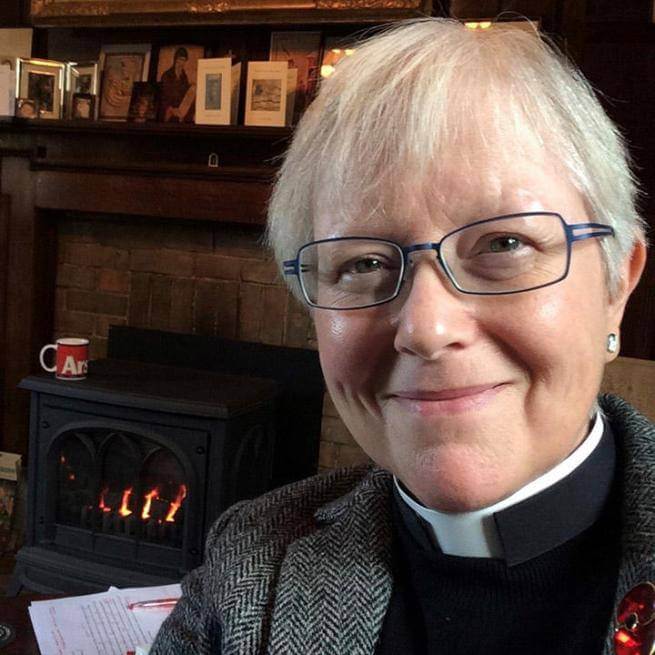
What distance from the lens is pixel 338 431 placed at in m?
2.50

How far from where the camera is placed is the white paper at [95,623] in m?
1.52

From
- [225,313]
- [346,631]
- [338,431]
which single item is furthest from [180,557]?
[346,631]

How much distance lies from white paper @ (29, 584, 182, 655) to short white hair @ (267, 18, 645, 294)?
1.09 meters

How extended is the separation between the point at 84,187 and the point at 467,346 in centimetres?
213

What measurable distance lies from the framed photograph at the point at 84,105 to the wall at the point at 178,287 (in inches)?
13.2

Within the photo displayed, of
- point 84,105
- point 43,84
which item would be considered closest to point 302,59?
point 84,105

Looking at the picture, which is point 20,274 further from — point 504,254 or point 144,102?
point 504,254

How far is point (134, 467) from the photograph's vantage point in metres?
2.28

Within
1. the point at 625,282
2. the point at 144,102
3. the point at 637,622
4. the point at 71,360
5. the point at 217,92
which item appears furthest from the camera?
the point at 144,102

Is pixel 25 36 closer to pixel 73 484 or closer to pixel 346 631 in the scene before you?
pixel 73 484

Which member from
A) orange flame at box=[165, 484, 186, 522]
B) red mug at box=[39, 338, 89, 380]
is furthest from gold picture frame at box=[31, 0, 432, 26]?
orange flame at box=[165, 484, 186, 522]

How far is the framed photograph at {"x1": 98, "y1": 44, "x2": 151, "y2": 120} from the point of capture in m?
2.50

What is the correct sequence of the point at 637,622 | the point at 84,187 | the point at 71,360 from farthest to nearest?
1. the point at 84,187
2. the point at 71,360
3. the point at 637,622

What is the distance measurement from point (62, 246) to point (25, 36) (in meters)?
0.69
